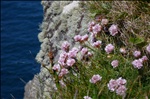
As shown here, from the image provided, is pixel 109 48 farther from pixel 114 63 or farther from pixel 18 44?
pixel 18 44

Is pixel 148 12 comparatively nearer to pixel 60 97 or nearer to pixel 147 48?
pixel 147 48

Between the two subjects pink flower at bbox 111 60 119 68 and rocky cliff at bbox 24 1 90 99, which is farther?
rocky cliff at bbox 24 1 90 99

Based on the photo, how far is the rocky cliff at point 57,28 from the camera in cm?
582

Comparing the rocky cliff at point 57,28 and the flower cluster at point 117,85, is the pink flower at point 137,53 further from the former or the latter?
the rocky cliff at point 57,28

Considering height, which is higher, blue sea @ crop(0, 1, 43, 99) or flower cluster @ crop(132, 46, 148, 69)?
flower cluster @ crop(132, 46, 148, 69)

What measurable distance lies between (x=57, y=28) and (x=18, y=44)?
640cm

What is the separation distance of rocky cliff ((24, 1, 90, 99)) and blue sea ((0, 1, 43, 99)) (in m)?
3.41

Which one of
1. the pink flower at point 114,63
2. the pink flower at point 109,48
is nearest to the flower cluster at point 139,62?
the pink flower at point 114,63

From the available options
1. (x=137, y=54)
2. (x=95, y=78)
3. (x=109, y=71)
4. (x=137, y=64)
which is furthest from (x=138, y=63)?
(x=95, y=78)

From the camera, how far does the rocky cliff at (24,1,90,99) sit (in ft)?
19.1

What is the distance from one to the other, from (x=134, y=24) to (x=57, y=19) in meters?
1.62

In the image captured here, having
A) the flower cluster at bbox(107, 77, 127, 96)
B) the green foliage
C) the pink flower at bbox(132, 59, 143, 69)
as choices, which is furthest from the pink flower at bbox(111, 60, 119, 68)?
the flower cluster at bbox(107, 77, 127, 96)

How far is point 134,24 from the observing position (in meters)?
5.13

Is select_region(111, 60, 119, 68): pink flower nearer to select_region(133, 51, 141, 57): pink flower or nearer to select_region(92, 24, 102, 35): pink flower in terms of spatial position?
select_region(133, 51, 141, 57): pink flower
